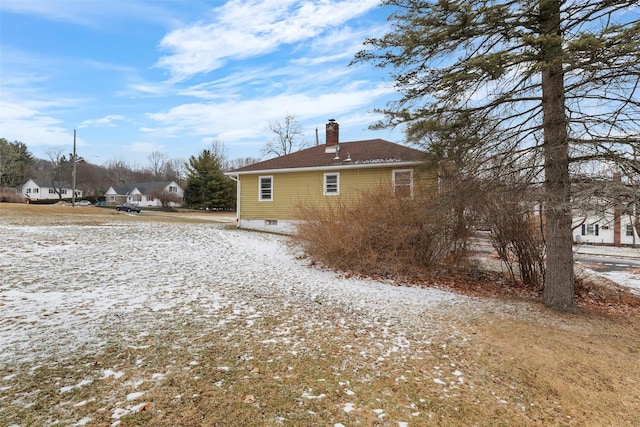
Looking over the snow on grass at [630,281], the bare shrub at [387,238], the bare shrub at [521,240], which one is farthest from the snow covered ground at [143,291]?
the bare shrub at [521,240]

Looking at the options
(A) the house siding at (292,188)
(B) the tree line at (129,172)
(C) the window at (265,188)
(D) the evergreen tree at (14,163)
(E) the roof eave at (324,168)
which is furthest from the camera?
(D) the evergreen tree at (14,163)

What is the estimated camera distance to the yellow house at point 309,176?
49.5 ft

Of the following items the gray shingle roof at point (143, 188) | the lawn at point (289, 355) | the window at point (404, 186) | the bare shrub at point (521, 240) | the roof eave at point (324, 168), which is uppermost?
the gray shingle roof at point (143, 188)

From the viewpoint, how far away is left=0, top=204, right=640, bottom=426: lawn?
2.67 metres

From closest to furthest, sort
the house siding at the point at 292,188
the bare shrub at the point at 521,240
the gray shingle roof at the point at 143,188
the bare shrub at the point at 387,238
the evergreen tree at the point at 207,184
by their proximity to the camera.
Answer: the bare shrub at the point at 521,240
the bare shrub at the point at 387,238
the house siding at the point at 292,188
the evergreen tree at the point at 207,184
the gray shingle roof at the point at 143,188

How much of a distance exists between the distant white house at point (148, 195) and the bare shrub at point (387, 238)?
176 feet

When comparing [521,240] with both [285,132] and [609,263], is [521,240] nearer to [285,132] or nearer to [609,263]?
[609,263]

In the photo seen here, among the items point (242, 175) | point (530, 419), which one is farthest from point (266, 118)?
point (530, 419)

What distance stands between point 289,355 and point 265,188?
576 inches

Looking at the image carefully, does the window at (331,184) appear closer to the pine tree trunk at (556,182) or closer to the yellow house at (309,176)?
the yellow house at (309,176)

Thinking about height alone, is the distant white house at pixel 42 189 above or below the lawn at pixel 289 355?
above

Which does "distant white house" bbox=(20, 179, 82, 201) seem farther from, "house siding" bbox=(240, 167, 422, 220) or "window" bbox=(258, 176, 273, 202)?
"window" bbox=(258, 176, 273, 202)

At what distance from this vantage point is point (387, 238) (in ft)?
28.4

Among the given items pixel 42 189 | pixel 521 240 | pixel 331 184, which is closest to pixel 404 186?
pixel 521 240
